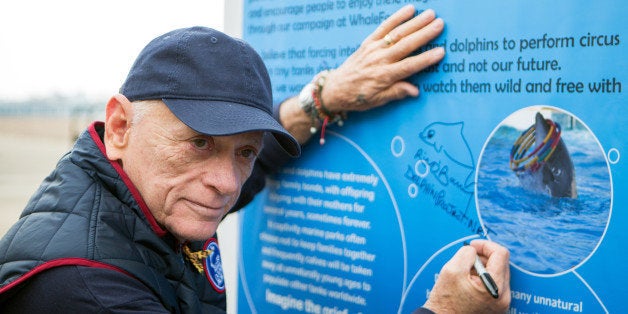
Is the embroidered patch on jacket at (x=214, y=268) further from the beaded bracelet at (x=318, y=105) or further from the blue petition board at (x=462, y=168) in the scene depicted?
the beaded bracelet at (x=318, y=105)

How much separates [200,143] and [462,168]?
26.9 inches

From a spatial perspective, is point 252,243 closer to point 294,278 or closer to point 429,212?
point 294,278

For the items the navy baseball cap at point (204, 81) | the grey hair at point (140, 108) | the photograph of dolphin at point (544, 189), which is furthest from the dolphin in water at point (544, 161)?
the grey hair at point (140, 108)

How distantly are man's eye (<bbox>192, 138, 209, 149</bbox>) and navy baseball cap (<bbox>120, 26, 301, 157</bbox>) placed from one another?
3.5 inches

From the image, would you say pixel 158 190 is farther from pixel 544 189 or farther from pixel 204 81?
pixel 544 189

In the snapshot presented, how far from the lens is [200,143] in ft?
5.12

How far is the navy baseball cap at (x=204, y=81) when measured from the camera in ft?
4.90

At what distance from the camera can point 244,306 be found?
2322 millimetres

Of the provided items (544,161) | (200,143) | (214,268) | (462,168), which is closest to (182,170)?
(200,143)

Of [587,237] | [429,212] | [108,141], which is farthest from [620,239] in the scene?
[108,141]

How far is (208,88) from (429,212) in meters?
0.69

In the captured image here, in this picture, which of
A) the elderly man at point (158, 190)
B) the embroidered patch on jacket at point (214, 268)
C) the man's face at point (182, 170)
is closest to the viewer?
the elderly man at point (158, 190)

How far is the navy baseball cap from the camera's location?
1492mm

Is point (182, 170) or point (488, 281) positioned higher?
point (182, 170)
